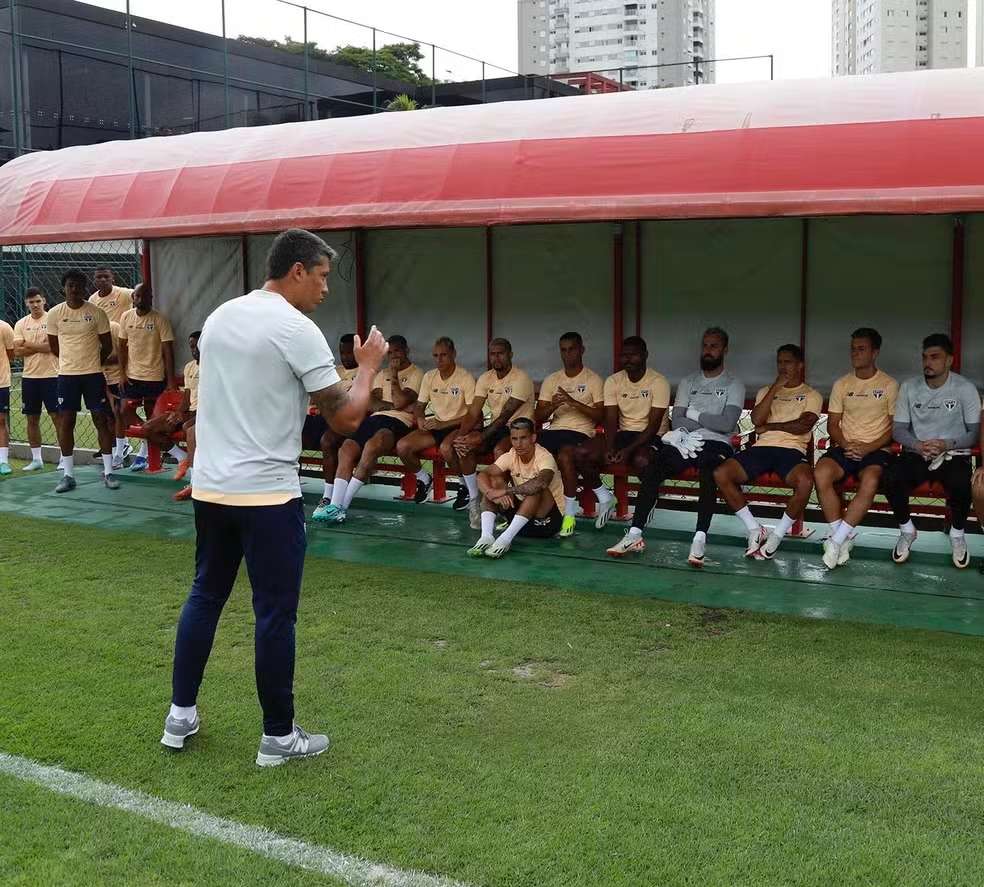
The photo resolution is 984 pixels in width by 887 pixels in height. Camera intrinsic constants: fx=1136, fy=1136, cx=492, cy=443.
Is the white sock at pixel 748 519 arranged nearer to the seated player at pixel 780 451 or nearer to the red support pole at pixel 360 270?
the seated player at pixel 780 451

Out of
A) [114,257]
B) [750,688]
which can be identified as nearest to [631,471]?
[750,688]

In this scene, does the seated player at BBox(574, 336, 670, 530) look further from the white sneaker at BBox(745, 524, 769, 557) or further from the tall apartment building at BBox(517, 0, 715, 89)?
the tall apartment building at BBox(517, 0, 715, 89)

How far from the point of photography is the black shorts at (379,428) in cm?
853

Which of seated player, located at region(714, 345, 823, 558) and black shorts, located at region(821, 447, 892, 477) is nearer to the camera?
black shorts, located at region(821, 447, 892, 477)

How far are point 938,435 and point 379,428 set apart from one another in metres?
3.93

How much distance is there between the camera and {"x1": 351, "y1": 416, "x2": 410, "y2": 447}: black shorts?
8.53 metres

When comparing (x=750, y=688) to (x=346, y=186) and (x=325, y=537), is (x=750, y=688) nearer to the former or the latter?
(x=325, y=537)

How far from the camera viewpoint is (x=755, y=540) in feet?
23.3

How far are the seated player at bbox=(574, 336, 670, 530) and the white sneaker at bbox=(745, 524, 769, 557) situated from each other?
0.84 metres

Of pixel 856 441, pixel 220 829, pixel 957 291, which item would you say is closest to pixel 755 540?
pixel 856 441

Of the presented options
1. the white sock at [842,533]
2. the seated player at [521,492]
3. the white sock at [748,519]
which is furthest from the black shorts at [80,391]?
the white sock at [842,533]

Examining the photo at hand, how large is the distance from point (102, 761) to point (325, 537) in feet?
13.2

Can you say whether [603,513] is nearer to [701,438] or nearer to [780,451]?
[701,438]

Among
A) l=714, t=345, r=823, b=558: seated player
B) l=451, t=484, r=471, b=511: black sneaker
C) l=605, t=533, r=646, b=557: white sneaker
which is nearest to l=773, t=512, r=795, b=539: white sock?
l=714, t=345, r=823, b=558: seated player
